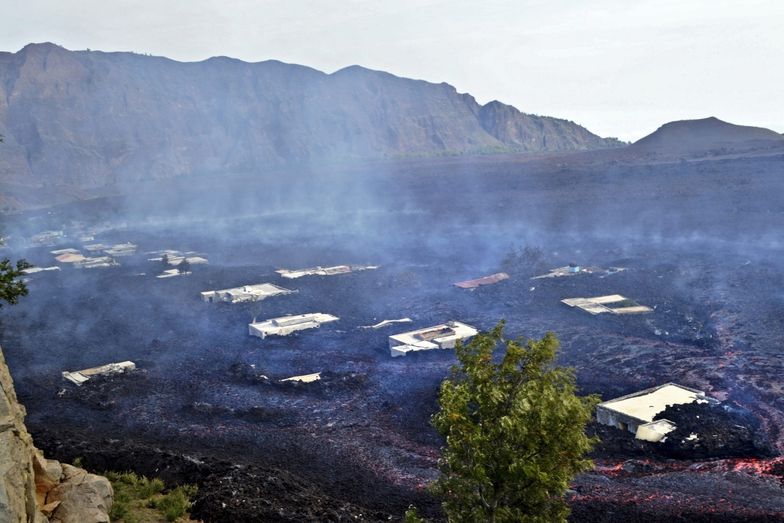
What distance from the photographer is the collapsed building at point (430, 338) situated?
23770mm

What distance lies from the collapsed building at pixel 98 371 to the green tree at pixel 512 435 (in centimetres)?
1721

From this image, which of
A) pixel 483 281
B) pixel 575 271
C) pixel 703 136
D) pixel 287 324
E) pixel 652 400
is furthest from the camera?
pixel 703 136

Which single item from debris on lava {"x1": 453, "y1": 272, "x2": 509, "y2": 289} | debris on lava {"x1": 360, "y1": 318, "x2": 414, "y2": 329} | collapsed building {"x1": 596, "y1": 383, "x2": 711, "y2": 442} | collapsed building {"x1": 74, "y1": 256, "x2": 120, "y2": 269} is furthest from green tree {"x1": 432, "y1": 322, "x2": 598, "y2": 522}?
collapsed building {"x1": 74, "y1": 256, "x2": 120, "y2": 269}

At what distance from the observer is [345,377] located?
70.2ft

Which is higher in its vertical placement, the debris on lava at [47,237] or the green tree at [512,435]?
the green tree at [512,435]

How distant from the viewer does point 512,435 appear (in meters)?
6.91

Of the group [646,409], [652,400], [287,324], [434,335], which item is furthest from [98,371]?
[652,400]

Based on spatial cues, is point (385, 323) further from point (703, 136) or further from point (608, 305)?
point (703, 136)

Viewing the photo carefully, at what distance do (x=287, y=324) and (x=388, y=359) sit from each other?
594 cm

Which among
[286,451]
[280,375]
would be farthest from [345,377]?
[286,451]

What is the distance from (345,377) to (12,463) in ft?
44.3

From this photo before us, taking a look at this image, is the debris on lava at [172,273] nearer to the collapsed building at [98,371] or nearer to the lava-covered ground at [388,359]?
the lava-covered ground at [388,359]

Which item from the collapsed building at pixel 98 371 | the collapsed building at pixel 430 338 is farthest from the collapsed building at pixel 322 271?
the collapsed building at pixel 98 371

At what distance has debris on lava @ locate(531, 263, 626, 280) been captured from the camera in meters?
35.5
